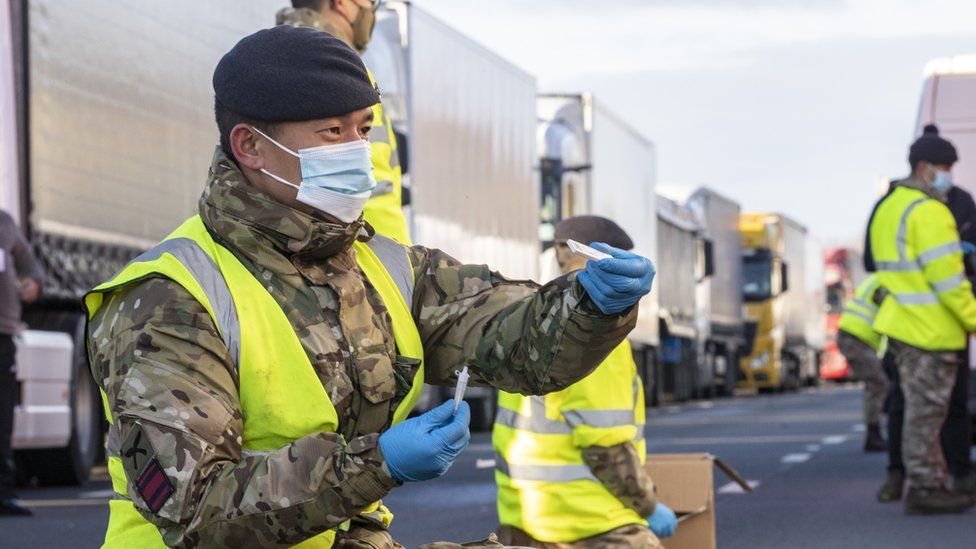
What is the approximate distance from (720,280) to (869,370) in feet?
88.7

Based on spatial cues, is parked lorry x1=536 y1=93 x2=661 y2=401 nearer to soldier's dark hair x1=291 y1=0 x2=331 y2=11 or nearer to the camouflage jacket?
soldier's dark hair x1=291 y1=0 x2=331 y2=11

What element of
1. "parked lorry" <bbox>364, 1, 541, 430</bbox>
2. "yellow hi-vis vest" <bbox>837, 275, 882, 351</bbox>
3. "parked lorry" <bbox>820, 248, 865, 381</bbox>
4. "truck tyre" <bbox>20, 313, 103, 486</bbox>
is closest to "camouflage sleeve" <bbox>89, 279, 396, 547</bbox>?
"truck tyre" <bbox>20, 313, 103, 486</bbox>

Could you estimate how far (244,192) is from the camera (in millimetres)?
3471

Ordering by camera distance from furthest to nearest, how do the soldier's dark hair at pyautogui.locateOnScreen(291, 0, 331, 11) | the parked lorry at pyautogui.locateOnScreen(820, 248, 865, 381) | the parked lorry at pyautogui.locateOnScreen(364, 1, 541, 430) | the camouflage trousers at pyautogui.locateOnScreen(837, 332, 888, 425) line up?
the parked lorry at pyautogui.locateOnScreen(820, 248, 865, 381), the parked lorry at pyautogui.locateOnScreen(364, 1, 541, 430), the camouflage trousers at pyautogui.locateOnScreen(837, 332, 888, 425), the soldier's dark hair at pyautogui.locateOnScreen(291, 0, 331, 11)

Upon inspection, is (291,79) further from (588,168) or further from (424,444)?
(588,168)

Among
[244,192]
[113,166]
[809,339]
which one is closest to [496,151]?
[113,166]

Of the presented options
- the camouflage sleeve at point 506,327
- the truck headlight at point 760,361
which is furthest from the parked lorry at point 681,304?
the camouflage sleeve at point 506,327

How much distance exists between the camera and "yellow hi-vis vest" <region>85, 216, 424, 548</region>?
131 inches

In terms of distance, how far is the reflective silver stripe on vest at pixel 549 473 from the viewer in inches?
239

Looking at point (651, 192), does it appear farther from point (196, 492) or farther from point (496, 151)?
point (196, 492)

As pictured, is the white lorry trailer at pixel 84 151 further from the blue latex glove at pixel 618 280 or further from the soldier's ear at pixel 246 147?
the blue latex glove at pixel 618 280

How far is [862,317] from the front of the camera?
54.9 ft

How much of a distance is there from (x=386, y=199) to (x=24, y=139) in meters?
7.14

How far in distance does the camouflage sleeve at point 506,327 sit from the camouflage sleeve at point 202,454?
608mm
